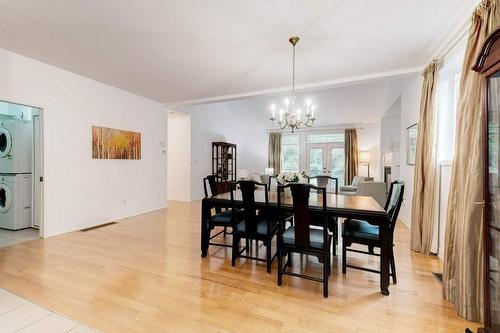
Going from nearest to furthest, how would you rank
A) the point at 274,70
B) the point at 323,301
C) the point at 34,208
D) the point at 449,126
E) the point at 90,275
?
the point at 323,301
the point at 90,275
the point at 449,126
the point at 274,70
the point at 34,208

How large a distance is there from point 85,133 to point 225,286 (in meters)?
3.67

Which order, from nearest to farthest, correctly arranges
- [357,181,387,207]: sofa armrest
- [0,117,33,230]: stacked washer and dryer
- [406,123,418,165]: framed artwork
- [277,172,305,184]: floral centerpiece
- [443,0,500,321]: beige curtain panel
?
[443,0,500,321]: beige curtain panel → [277,172,305,184]: floral centerpiece → [406,123,418,165]: framed artwork → [0,117,33,230]: stacked washer and dryer → [357,181,387,207]: sofa armrest

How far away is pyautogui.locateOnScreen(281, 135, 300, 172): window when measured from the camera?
9.41 metres

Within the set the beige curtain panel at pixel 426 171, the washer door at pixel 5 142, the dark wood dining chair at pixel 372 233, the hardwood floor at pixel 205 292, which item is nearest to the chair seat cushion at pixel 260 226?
the hardwood floor at pixel 205 292

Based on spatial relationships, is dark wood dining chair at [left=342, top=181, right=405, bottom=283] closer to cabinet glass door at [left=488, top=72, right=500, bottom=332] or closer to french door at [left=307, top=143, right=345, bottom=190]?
cabinet glass door at [left=488, top=72, right=500, bottom=332]

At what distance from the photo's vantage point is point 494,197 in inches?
54.8

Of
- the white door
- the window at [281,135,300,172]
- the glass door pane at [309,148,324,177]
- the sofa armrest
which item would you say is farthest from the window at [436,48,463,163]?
the window at [281,135,300,172]

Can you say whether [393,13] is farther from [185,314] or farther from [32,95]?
[32,95]

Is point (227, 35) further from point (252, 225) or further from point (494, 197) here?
point (494, 197)

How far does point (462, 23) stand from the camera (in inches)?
89.7

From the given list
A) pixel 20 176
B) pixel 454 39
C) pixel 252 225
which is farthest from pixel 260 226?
pixel 20 176

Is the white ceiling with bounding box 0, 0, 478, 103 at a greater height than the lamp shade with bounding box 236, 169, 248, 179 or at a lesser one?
greater

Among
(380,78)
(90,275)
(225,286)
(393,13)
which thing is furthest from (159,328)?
(380,78)

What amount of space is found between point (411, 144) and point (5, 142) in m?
6.85
